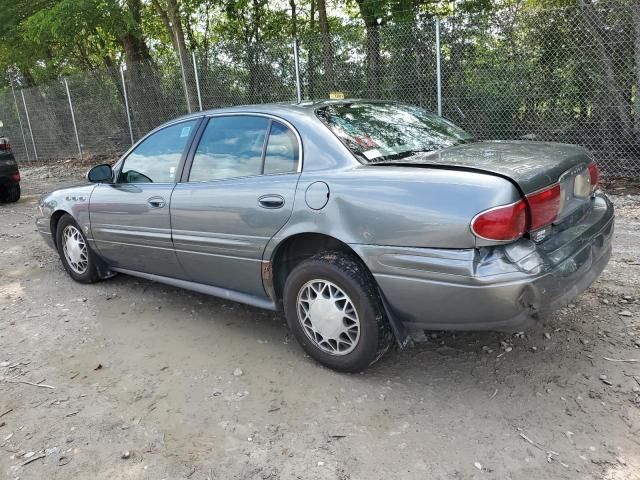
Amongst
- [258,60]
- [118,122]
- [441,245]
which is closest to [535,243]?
[441,245]

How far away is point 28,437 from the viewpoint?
109 inches

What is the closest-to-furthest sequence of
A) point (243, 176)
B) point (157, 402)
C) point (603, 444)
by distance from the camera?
1. point (603, 444)
2. point (157, 402)
3. point (243, 176)

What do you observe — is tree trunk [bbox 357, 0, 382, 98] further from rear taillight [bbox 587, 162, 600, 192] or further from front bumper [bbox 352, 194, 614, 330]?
front bumper [bbox 352, 194, 614, 330]

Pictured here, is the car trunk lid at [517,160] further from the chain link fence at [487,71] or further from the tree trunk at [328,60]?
the tree trunk at [328,60]

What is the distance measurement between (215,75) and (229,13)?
383cm

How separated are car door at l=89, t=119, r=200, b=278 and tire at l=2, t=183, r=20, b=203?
627 centimetres

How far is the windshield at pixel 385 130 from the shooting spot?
3170mm

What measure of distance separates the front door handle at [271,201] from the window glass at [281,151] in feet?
0.60

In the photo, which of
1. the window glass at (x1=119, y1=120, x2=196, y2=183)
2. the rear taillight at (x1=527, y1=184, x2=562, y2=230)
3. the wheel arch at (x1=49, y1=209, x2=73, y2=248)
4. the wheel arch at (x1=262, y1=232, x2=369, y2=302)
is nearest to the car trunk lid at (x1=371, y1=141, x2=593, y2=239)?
the rear taillight at (x1=527, y1=184, x2=562, y2=230)

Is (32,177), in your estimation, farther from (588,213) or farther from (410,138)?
(588,213)

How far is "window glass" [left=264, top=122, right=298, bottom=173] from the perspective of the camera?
323cm

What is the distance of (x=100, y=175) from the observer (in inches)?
171

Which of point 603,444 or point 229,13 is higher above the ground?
point 229,13

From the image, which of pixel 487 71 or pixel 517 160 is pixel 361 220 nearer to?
pixel 517 160
